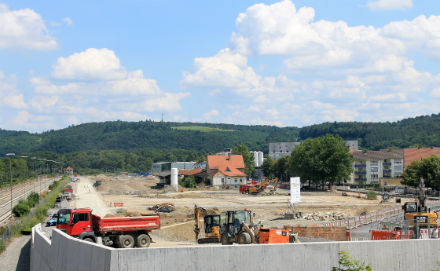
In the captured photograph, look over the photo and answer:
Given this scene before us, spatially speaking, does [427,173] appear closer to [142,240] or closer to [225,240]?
[225,240]

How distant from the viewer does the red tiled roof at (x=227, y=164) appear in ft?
412

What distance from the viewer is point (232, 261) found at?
14.5 m

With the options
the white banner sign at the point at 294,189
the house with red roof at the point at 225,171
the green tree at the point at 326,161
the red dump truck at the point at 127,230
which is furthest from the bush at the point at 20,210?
the green tree at the point at 326,161

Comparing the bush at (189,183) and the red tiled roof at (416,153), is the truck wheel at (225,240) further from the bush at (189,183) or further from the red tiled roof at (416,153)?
the red tiled roof at (416,153)

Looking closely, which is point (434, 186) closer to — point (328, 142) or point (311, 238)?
point (328, 142)

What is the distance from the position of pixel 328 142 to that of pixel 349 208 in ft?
147

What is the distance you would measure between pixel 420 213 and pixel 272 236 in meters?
16.8

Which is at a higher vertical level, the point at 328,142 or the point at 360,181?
the point at 328,142

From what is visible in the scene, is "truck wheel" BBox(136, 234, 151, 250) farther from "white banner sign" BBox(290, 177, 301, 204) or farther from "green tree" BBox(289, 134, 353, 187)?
"green tree" BBox(289, 134, 353, 187)

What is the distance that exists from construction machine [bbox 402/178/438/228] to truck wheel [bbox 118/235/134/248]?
63.7 ft

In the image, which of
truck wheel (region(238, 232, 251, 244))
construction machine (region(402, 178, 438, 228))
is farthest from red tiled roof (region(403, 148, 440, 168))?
truck wheel (region(238, 232, 251, 244))

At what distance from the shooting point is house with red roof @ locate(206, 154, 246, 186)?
124 meters

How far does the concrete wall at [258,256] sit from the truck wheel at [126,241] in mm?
8844

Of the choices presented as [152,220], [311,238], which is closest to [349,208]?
[311,238]
